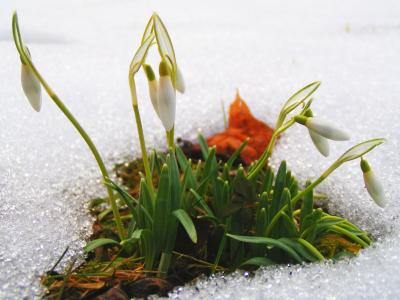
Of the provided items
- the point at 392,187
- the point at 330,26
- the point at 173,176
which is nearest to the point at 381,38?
the point at 330,26

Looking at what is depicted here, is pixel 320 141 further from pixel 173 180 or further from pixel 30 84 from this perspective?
pixel 30 84

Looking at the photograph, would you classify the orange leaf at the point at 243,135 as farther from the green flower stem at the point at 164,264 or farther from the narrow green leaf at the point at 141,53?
the narrow green leaf at the point at 141,53

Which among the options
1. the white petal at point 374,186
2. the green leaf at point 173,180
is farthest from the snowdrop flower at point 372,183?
the green leaf at point 173,180

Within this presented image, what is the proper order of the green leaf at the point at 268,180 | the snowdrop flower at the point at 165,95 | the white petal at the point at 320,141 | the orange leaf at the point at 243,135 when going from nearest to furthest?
the snowdrop flower at the point at 165,95 < the white petal at the point at 320,141 < the green leaf at the point at 268,180 < the orange leaf at the point at 243,135

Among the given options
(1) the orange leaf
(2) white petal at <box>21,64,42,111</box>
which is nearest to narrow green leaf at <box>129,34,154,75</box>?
(2) white petal at <box>21,64,42,111</box>

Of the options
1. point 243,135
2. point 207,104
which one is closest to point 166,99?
point 243,135

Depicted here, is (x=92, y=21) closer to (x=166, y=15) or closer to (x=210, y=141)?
(x=166, y=15)

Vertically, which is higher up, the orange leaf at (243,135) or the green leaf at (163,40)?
the green leaf at (163,40)
